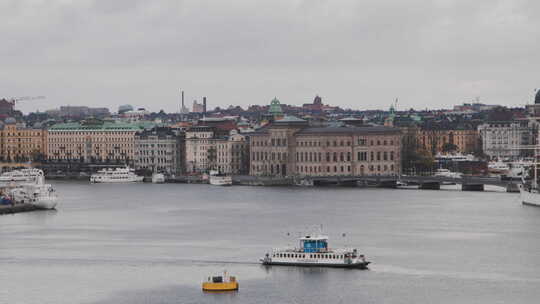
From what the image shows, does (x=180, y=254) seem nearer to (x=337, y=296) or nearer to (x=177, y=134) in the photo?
(x=337, y=296)

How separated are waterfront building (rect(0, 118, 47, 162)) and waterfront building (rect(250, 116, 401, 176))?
1314 inches

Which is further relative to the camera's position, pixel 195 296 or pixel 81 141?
pixel 81 141

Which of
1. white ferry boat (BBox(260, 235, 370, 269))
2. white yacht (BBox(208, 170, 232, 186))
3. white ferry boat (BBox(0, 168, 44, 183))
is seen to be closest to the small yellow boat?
white ferry boat (BBox(260, 235, 370, 269))

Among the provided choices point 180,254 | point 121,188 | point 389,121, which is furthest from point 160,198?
point 389,121

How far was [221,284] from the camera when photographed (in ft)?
136

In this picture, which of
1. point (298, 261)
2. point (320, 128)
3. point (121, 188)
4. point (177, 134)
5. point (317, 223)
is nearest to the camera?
point (298, 261)

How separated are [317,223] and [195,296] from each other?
2185 centimetres

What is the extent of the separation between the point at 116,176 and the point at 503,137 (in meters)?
40.9

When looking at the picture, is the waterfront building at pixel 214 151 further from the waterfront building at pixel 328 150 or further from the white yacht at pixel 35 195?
the white yacht at pixel 35 195

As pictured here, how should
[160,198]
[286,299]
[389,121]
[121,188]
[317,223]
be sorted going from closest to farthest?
[286,299] < [317,223] < [160,198] < [121,188] < [389,121]

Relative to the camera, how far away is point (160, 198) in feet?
281

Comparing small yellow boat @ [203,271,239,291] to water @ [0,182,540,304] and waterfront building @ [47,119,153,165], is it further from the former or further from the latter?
waterfront building @ [47,119,153,165]

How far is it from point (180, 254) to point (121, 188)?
175ft

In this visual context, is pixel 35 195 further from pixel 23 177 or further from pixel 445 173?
pixel 445 173
